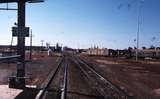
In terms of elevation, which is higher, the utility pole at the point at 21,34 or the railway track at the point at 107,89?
the utility pole at the point at 21,34

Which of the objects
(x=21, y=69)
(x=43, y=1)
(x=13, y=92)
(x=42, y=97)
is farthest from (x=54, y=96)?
(x=43, y=1)

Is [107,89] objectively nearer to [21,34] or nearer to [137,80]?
[21,34]

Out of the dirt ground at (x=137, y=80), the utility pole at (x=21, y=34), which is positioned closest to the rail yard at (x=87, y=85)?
the dirt ground at (x=137, y=80)

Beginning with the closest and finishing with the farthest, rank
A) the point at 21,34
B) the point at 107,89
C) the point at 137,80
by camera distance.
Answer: the point at 21,34 < the point at 107,89 < the point at 137,80

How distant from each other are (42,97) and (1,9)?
5.62 m

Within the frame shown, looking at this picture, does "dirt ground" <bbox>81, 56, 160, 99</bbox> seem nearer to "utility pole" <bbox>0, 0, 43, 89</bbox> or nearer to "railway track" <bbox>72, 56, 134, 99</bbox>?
"railway track" <bbox>72, 56, 134, 99</bbox>

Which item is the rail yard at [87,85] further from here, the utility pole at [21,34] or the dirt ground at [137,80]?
the utility pole at [21,34]

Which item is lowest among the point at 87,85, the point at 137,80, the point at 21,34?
the point at 137,80

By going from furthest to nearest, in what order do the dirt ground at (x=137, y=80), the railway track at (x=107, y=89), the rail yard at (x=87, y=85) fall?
the dirt ground at (x=137, y=80)
the railway track at (x=107, y=89)
the rail yard at (x=87, y=85)

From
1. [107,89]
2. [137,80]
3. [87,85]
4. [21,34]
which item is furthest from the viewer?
[137,80]

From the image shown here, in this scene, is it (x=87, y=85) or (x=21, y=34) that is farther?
(x=87, y=85)

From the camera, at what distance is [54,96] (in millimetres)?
13586

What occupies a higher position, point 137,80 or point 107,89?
point 107,89

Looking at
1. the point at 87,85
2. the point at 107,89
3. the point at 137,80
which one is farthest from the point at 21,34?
the point at 137,80
